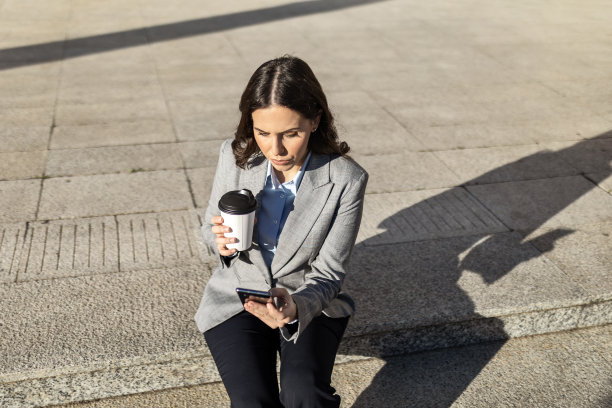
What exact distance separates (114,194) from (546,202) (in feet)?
11.2

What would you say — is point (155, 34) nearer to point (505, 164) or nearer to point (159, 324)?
point (505, 164)

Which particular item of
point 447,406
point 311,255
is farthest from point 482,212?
point 311,255

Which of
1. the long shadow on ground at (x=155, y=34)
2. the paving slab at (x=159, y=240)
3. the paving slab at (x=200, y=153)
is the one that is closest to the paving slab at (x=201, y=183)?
the paving slab at (x=200, y=153)

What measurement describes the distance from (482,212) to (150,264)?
2483mm

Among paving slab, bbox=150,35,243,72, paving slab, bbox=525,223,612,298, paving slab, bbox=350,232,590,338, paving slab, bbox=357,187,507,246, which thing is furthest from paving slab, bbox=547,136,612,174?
paving slab, bbox=150,35,243,72

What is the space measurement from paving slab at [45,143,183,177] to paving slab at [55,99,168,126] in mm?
813

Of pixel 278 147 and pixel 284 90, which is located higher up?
pixel 284 90

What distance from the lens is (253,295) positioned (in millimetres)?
2330

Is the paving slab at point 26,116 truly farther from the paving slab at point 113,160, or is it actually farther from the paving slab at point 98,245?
the paving slab at point 98,245

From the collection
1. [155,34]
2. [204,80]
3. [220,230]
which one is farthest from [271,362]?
[155,34]

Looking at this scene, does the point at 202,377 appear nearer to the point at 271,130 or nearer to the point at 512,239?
the point at 271,130

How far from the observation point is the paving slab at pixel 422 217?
439 cm

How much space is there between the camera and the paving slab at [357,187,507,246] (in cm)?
439

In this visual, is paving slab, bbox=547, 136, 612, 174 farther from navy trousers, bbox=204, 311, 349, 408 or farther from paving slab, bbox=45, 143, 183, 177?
navy trousers, bbox=204, 311, 349, 408
